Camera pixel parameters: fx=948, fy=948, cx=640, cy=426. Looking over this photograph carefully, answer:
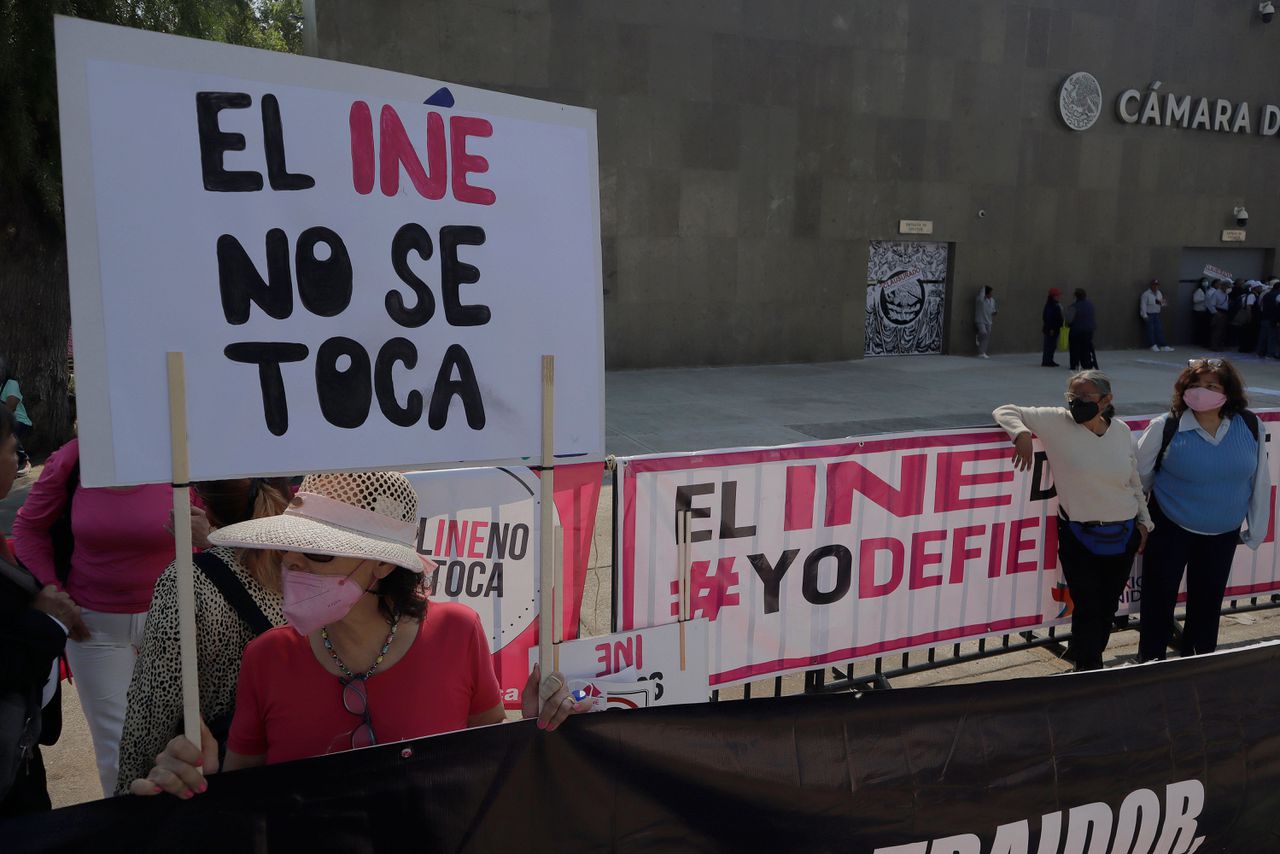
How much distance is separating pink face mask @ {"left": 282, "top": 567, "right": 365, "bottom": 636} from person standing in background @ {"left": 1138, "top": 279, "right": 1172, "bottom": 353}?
24447 mm

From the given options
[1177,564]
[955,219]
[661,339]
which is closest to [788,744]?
[1177,564]

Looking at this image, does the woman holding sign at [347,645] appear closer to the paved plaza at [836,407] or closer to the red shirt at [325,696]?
the red shirt at [325,696]

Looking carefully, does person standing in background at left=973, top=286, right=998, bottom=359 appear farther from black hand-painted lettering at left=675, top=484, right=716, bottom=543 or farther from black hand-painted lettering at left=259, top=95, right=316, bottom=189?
black hand-painted lettering at left=259, top=95, right=316, bottom=189

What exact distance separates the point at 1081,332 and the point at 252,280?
19280 mm

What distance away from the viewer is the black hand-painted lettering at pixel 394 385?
2.04m

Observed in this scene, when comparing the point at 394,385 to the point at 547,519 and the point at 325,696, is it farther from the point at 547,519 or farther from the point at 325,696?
the point at 325,696

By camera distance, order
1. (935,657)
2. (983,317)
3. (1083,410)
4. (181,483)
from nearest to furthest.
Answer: (181,483), (1083,410), (935,657), (983,317)

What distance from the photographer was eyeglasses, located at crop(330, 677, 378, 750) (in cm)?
219

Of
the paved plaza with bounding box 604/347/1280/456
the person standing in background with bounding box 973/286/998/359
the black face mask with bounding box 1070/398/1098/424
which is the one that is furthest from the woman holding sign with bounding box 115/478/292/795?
the person standing in background with bounding box 973/286/998/359

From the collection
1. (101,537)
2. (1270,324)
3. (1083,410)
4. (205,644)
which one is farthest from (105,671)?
(1270,324)

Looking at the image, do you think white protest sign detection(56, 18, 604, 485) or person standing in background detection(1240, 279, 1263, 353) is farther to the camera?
person standing in background detection(1240, 279, 1263, 353)

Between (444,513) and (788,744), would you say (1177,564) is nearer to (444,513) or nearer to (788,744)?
(788,744)

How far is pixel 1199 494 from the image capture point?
4.76 meters

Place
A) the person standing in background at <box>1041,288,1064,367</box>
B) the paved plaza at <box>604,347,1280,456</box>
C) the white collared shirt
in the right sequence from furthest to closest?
the person standing in background at <box>1041,288,1064,367</box> → the paved plaza at <box>604,347,1280,456</box> → the white collared shirt
